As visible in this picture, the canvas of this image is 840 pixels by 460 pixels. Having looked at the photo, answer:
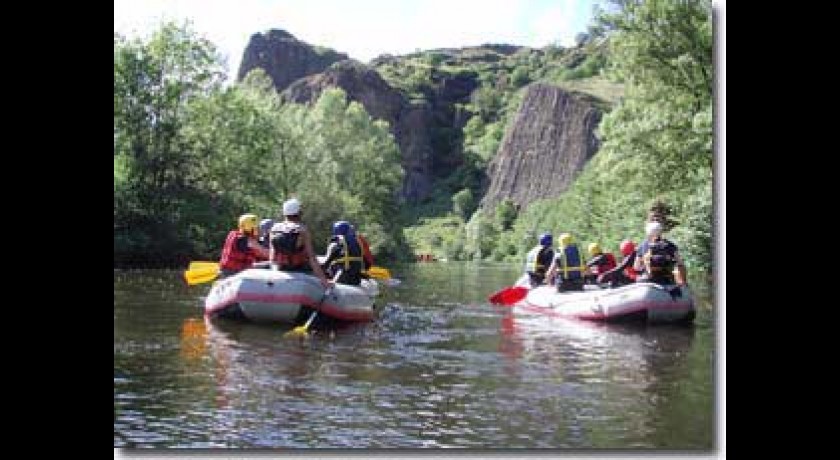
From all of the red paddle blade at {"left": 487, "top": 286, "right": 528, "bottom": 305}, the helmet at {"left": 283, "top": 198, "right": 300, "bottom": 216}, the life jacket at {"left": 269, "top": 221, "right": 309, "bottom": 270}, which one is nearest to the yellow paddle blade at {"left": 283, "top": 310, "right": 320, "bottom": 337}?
the life jacket at {"left": 269, "top": 221, "right": 309, "bottom": 270}

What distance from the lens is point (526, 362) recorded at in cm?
769

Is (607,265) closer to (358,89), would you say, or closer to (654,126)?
(654,126)

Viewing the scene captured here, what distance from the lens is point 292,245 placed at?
9.54m

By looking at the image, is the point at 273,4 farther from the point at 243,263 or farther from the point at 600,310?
the point at 600,310

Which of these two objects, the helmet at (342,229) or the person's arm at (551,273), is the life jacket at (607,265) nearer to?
the person's arm at (551,273)

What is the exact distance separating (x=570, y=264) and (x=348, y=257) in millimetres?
3077

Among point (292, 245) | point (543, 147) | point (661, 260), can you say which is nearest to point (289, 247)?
point (292, 245)

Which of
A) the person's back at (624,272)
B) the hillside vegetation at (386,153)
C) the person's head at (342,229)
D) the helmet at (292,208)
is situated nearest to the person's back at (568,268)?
the person's back at (624,272)

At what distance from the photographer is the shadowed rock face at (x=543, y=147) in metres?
30.3
